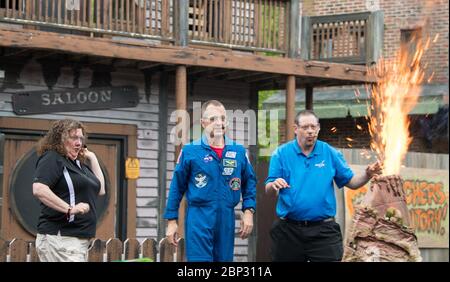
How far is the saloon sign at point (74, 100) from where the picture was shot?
13719 millimetres

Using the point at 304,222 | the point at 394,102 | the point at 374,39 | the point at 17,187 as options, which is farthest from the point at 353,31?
the point at 304,222

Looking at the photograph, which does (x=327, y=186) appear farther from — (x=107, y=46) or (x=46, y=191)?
(x=107, y=46)

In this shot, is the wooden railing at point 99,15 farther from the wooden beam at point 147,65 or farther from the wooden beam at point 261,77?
the wooden beam at point 261,77

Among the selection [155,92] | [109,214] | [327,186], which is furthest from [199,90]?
[327,186]

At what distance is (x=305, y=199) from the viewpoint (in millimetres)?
8750

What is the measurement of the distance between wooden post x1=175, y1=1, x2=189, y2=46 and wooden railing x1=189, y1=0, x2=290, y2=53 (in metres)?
0.36

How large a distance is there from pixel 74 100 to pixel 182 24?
1931mm

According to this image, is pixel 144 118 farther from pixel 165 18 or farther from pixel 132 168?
pixel 165 18

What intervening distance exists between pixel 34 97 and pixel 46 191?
5.88 meters

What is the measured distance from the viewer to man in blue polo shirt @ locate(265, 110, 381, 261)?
877cm

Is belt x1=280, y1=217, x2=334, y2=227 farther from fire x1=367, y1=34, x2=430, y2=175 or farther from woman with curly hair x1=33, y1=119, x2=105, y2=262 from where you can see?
woman with curly hair x1=33, y1=119, x2=105, y2=262

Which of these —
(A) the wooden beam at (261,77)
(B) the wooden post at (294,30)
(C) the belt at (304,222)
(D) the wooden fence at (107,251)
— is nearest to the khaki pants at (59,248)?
(C) the belt at (304,222)

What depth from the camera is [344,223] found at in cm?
1584

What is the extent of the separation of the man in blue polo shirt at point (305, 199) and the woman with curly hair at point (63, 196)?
159 centimetres
